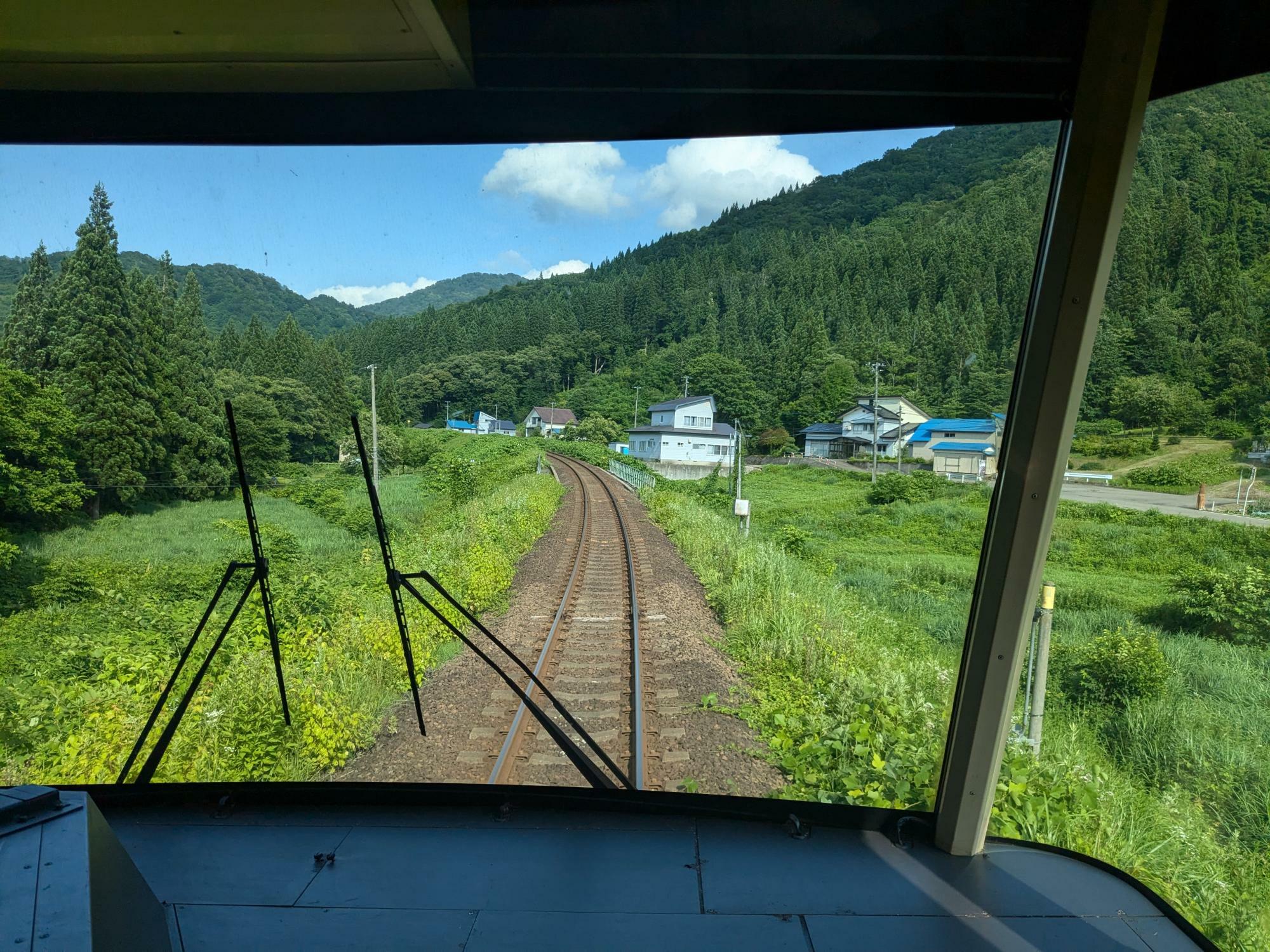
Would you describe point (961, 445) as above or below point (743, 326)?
below

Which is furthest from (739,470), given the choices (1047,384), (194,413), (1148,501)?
(194,413)

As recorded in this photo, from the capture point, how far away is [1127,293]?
2.07 metres

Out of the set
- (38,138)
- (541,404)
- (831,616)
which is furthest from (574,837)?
(38,138)

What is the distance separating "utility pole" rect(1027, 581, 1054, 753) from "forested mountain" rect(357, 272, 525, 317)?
6.64 feet

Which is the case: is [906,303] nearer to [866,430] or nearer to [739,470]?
[866,430]

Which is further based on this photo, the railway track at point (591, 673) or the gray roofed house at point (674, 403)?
the gray roofed house at point (674, 403)

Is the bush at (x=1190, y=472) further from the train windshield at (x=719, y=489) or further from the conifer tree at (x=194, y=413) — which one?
the conifer tree at (x=194, y=413)

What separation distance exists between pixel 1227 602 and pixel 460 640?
7.73 ft

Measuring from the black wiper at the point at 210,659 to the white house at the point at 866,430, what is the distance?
1.94 meters

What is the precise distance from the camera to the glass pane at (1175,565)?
2.07m

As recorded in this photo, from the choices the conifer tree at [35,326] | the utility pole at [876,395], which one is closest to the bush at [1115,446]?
the utility pole at [876,395]

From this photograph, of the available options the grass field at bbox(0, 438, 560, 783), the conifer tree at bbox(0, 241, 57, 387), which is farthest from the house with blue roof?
the conifer tree at bbox(0, 241, 57, 387)

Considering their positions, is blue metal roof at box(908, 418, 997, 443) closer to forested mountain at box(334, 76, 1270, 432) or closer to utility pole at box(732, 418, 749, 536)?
forested mountain at box(334, 76, 1270, 432)

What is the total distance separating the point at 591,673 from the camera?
2.58m
